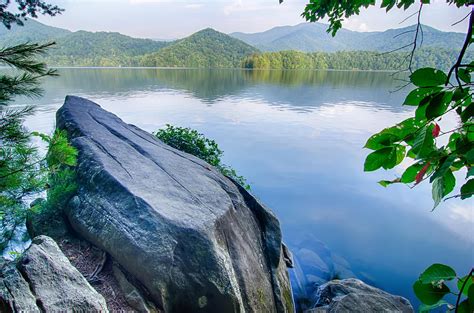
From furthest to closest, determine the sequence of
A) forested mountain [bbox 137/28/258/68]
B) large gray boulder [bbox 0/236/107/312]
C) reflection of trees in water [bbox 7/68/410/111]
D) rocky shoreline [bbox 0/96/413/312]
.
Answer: forested mountain [bbox 137/28/258/68], reflection of trees in water [bbox 7/68/410/111], rocky shoreline [bbox 0/96/413/312], large gray boulder [bbox 0/236/107/312]

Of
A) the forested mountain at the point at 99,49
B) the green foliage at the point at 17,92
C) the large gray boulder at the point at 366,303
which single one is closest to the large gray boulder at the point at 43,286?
the green foliage at the point at 17,92

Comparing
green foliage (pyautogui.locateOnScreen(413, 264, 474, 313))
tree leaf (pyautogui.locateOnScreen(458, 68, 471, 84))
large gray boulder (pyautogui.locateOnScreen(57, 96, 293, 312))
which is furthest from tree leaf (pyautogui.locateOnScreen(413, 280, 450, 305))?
large gray boulder (pyautogui.locateOnScreen(57, 96, 293, 312))

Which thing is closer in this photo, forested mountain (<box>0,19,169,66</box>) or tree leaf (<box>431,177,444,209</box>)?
tree leaf (<box>431,177,444,209</box>)

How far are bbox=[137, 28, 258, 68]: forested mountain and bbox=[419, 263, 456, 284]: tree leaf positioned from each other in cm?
10064

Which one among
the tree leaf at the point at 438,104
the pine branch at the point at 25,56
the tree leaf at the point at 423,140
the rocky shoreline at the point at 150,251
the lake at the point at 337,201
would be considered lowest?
the lake at the point at 337,201

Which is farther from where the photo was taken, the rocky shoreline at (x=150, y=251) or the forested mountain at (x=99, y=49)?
the forested mountain at (x=99, y=49)

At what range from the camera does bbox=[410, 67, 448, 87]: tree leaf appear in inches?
27.2

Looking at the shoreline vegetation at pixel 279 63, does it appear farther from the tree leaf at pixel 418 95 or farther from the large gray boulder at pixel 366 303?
the tree leaf at pixel 418 95

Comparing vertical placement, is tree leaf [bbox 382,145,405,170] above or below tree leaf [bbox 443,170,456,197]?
above

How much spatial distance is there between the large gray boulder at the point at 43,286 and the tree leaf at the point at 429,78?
2781 millimetres

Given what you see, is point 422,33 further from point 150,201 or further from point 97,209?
point 97,209

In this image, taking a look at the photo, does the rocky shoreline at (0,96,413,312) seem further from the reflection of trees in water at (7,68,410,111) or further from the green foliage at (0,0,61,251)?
the reflection of trees in water at (7,68,410,111)

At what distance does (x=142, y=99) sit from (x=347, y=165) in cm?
2182

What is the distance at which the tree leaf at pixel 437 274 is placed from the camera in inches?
25.4
